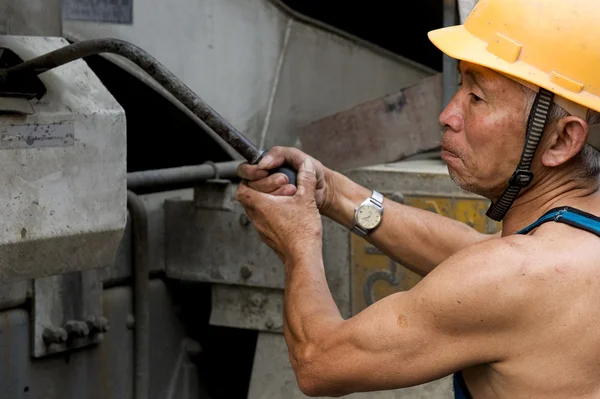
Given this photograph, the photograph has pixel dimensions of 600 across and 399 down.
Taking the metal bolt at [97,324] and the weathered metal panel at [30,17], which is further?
the metal bolt at [97,324]

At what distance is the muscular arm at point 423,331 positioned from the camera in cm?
153

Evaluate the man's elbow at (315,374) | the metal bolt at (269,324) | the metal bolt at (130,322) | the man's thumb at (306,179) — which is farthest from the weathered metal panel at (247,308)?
the man's elbow at (315,374)

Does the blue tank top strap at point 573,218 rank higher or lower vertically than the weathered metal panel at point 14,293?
higher

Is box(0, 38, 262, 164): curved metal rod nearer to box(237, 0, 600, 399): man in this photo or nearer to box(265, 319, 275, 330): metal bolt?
box(237, 0, 600, 399): man

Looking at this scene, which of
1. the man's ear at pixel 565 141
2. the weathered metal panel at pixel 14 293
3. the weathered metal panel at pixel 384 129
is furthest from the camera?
the weathered metal panel at pixel 384 129

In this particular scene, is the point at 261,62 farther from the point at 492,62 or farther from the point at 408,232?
the point at 492,62

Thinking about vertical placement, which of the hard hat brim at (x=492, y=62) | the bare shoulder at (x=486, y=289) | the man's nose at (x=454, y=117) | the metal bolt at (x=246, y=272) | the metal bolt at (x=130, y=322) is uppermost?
the hard hat brim at (x=492, y=62)

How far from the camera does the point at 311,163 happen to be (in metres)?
2.04

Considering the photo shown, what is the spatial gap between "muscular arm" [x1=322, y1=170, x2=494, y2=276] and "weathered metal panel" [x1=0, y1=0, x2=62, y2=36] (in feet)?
2.12

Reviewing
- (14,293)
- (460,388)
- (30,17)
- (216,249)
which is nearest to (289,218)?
(460,388)

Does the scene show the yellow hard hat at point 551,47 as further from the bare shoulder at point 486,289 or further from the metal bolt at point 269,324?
the metal bolt at point 269,324

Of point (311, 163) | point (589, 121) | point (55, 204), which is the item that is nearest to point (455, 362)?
point (589, 121)

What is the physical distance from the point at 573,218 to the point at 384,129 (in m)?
1.62

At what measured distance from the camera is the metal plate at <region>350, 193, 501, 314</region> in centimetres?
272
